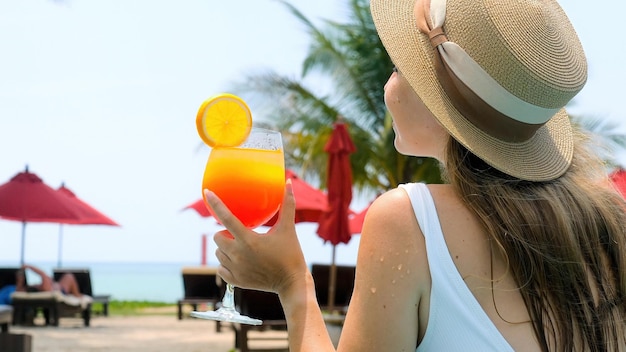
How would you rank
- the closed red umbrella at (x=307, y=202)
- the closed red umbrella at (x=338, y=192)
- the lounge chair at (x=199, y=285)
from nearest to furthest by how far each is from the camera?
the closed red umbrella at (x=338, y=192)
the closed red umbrella at (x=307, y=202)
the lounge chair at (x=199, y=285)

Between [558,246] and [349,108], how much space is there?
1782cm

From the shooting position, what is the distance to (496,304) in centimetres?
128

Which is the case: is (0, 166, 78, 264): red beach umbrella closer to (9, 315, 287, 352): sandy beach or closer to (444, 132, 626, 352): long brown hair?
(9, 315, 287, 352): sandy beach

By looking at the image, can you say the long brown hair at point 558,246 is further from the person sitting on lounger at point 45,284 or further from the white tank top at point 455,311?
the person sitting on lounger at point 45,284

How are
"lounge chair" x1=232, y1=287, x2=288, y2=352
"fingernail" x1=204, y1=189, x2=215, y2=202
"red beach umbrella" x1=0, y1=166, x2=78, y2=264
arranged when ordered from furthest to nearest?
1. "red beach umbrella" x1=0, y1=166, x2=78, y2=264
2. "lounge chair" x1=232, y1=287, x2=288, y2=352
3. "fingernail" x1=204, y1=189, x2=215, y2=202


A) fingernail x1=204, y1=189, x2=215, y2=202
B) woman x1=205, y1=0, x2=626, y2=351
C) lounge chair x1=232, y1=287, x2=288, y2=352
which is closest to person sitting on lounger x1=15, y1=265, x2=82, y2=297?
lounge chair x1=232, y1=287, x2=288, y2=352

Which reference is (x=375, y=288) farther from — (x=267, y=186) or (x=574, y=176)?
(x=267, y=186)

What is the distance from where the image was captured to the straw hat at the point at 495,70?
133cm

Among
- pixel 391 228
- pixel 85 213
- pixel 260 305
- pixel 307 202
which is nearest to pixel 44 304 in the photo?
pixel 85 213

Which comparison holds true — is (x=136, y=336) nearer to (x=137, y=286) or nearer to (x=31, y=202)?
(x=31, y=202)

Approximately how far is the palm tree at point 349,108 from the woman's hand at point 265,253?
16.9m

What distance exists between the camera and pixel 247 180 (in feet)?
5.90

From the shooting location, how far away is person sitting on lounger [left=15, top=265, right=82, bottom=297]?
1453cm

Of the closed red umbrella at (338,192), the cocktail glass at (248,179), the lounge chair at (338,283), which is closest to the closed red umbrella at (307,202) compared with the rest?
the lounge chair at (338,283)
